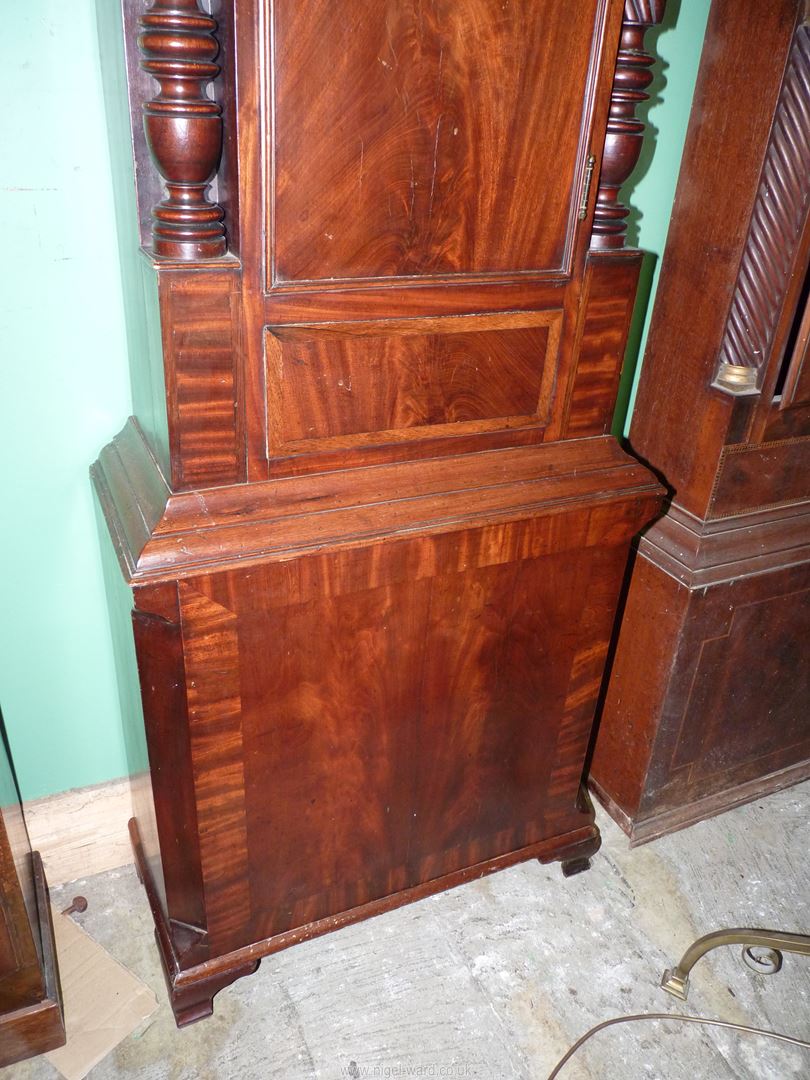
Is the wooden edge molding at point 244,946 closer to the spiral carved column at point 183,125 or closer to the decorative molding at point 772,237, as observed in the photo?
the decorative molding at point 772,237

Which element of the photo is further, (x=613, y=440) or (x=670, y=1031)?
(x=670, y=1031)

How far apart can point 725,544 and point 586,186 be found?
795 mm

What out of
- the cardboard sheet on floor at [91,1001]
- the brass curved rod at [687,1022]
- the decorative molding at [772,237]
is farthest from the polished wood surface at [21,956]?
the decorative molding at [772,237]

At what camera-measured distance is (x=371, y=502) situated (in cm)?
118

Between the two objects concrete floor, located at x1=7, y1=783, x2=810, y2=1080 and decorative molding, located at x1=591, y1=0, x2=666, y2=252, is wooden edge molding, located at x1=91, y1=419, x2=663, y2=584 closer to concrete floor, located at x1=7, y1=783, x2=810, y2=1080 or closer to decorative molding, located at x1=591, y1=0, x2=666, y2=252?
decorative molding, located at x1=591, y1=0, x2=666, y2=252

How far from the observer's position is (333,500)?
1.16m

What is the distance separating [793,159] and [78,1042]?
1.93m

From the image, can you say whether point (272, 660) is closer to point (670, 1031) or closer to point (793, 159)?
point (670, 1031)

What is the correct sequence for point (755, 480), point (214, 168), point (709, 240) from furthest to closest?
point (755, 480)
point (709, 240)
point (214, 168)

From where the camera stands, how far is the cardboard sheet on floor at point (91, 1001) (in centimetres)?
142

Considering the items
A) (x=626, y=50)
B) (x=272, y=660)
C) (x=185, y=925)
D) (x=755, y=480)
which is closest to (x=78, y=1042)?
(x=185, y=925)

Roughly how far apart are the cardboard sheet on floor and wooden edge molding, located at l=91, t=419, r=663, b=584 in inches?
35.9

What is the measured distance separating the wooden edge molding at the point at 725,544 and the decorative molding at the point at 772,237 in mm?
281

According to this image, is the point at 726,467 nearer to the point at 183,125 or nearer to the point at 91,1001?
the point at 183,125
